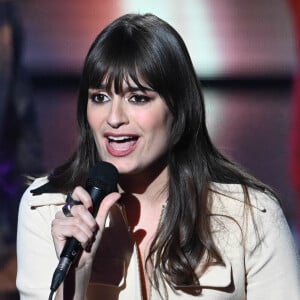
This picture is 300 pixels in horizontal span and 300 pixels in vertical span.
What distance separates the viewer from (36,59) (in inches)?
133

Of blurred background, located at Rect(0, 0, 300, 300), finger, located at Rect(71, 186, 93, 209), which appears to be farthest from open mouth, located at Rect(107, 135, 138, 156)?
blurred background, located at Rect(0, 0, 300, 300)

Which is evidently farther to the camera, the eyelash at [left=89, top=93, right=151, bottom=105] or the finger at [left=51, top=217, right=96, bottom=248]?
the eyelash at [left=89, top=93, right=151, bottom=105]

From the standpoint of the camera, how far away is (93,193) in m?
1.71

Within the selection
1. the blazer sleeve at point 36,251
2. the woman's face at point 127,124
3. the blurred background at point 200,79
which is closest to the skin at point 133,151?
the woman's face at point 127,124

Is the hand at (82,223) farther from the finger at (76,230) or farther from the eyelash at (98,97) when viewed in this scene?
the eyelash at (98,97)

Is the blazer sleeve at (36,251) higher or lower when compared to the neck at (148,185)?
lower

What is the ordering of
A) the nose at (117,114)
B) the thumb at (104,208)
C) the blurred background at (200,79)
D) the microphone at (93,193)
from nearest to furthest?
the microphone at (93,193) < the thumb at (104,208) < the nose at (117,114) < the blurred background at (200,79)

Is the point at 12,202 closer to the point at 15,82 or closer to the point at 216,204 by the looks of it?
the point at 15,82

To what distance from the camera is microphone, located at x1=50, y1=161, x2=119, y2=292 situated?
1.60m

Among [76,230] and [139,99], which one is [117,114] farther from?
[76,230]

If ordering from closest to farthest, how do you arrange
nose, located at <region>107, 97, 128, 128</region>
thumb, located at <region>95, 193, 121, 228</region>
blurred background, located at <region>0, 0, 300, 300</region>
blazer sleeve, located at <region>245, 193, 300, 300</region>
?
thumb, located at <region>95, 193, 121, 228</region>
nose, located at <region>107, 97, 128, 128</region>
blazer sleeve, located at <region>245, 193, 300, 300</region>
blurred background, located at <region>0, 0, 300, 300</region>

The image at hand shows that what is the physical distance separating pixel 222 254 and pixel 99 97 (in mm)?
438

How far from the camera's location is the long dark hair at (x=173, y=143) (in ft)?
6.31

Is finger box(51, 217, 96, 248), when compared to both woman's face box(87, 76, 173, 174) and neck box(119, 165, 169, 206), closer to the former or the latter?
woman's face box(87, 76, 173, 174)
